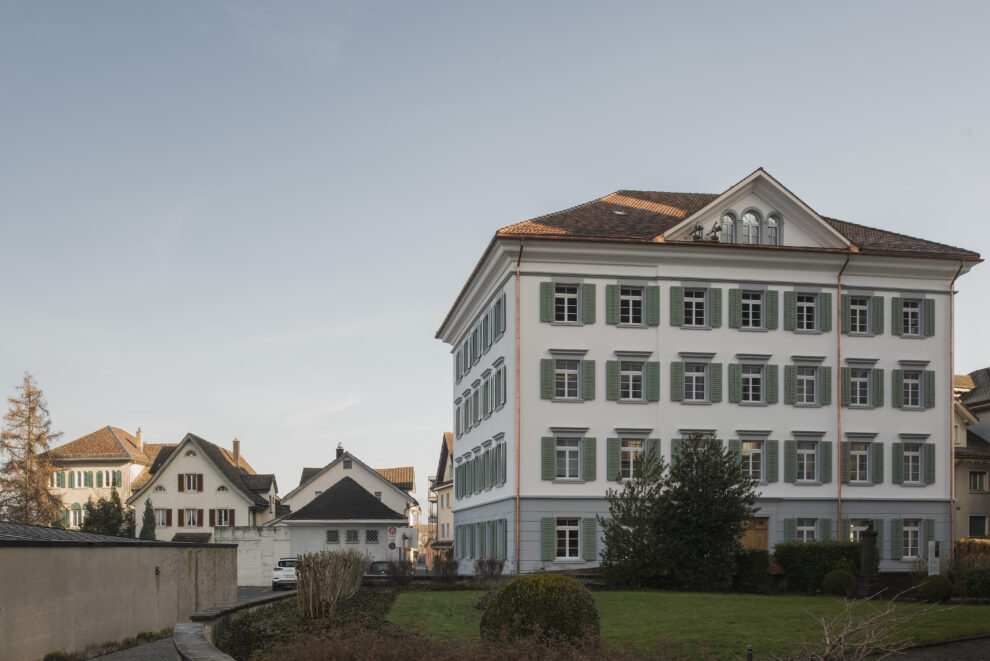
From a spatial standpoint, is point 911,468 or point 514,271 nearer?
point 514,271

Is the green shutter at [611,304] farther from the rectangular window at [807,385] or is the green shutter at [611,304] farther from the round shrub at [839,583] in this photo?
the round shrub at [839,583]

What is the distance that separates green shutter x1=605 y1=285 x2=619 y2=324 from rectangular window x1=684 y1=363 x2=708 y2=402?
131 inches

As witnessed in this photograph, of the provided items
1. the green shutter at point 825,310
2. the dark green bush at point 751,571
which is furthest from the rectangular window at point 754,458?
the dark green bush at point 751,571

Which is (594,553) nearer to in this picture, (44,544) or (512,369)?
(512,369)

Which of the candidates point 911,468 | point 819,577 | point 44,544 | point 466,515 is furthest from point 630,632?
point 466,515

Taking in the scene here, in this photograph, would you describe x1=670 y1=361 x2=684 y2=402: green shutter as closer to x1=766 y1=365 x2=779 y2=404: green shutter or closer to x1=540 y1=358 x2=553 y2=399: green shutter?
x1=766 y1=365 x2=779 y2=404: green shutter

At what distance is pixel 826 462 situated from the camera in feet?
143

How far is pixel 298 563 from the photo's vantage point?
1944 centimetres

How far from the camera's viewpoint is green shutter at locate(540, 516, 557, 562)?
40.7 metres

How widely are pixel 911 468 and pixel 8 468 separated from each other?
57902mm

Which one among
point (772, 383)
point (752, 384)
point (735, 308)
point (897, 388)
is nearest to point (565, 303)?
point (735, 308)

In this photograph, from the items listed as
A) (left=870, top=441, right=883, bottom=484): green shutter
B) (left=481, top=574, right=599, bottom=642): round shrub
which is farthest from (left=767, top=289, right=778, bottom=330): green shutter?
(left=481, top=574, right=599, bottom=642): round shrub

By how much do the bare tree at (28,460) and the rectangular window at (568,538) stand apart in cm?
4397

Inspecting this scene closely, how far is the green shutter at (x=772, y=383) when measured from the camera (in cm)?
4338
